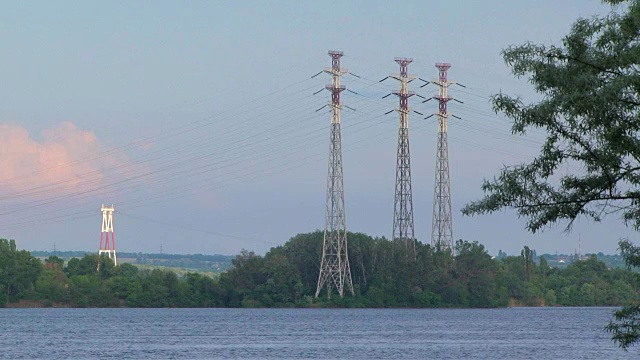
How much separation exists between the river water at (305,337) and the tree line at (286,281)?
3.71m

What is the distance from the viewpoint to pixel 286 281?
15675 cm

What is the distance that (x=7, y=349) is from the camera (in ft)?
297

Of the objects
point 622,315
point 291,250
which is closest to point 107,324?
point 291,250

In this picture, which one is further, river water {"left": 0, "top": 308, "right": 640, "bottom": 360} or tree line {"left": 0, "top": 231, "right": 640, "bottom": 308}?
tree line {"left": 0, "top": 231, "right": 640, "bottom": 308}

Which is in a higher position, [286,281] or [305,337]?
[286,281]

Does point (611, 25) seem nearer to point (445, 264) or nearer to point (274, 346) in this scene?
point (274, 346)

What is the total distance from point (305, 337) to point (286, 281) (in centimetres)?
5196

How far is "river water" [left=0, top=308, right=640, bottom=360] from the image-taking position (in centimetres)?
8369

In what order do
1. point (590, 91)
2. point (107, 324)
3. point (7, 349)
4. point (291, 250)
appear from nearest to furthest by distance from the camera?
1. point (590, 91)
2. point (7, 349)
3. point (107, 324)
4. point (291, 250)

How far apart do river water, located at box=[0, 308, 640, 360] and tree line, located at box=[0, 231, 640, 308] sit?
12.2 ft

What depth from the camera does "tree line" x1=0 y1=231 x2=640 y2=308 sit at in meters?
155

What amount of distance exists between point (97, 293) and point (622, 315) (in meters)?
153

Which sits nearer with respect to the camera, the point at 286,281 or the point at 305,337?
the point at 305,337

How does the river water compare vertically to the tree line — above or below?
below
